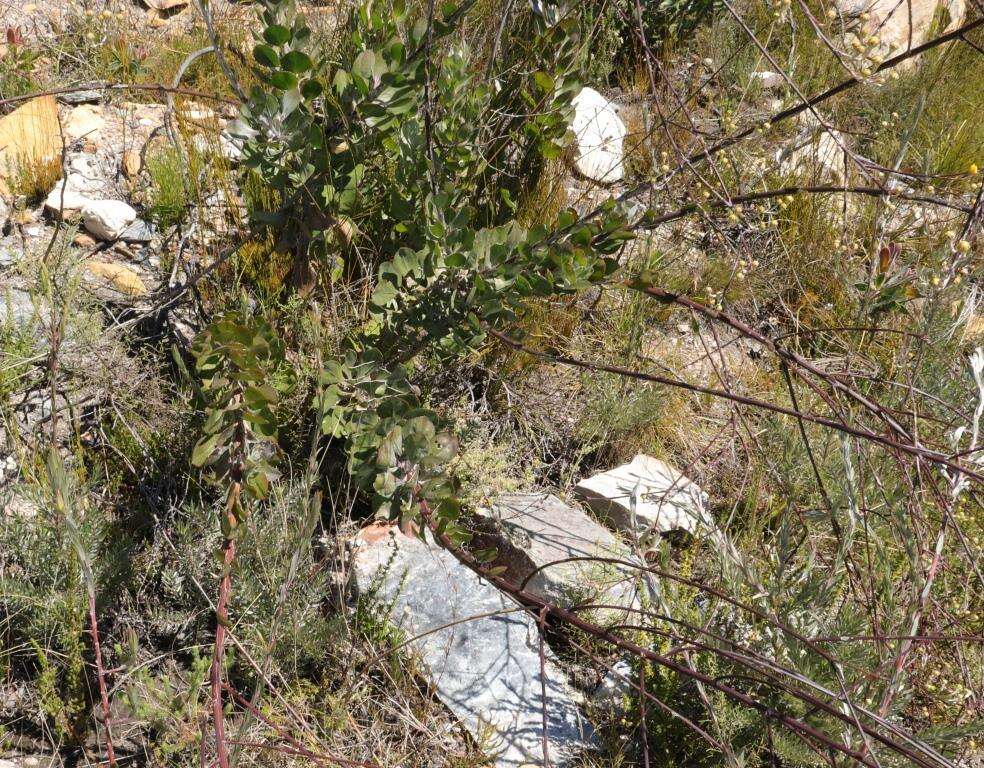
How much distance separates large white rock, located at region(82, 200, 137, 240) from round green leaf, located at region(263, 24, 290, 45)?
48.6 inches

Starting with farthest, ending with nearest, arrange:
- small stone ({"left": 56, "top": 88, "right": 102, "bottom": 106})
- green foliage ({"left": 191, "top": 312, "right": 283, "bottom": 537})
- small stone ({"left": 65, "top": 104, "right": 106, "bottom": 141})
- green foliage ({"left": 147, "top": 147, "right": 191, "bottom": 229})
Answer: small stone ({"left": 56, "top": 88, "right": 102, "bottom": 106}), small stone ({"left": 65, "top": 104, "right": 106, "bottom": 141}), green foliage ({"left": 147, "top": 147, "right": 191, "bottom": 229}), green foliage ({"left": 191, "top": 312, "right": 283, "bottom": 537})

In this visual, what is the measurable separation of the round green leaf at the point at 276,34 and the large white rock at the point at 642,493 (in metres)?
1.53

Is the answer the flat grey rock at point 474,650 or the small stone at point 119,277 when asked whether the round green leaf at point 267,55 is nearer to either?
the small stone at point 119,277

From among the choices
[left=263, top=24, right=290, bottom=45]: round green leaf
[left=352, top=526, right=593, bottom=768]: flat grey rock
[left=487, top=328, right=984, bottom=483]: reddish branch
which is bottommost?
[left=352, top=526, right=593, bottom=768]: flat grey rock

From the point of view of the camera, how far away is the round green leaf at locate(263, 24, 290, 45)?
1920mm

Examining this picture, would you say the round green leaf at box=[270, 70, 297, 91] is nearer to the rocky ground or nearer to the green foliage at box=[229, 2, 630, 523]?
the green foliage at box=[229, 2, 630, 523]

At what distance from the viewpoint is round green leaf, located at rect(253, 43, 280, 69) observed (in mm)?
1975

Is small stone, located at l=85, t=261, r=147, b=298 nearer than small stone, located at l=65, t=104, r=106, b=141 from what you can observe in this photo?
Yes

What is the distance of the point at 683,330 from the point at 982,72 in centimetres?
253

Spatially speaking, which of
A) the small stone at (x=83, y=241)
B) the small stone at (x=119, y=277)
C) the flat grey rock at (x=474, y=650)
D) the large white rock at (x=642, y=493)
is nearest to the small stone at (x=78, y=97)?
the small stone at (x=83, y=241)

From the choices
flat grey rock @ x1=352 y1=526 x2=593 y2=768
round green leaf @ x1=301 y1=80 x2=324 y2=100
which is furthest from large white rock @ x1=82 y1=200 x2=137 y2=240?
flat grey rock @ x1=352 y1=526 x2=593 y2=768

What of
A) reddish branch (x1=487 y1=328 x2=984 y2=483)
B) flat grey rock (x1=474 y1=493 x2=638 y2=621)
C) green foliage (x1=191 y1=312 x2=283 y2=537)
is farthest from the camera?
flat grey rock (x1=474 y1=493 x2=638 y2=621)

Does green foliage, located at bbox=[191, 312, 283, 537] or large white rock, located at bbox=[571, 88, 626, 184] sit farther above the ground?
large white rock, located at bbox=[571, 88, 626, 184]

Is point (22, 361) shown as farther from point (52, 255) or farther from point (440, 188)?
point (440, 188)
